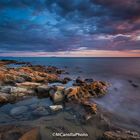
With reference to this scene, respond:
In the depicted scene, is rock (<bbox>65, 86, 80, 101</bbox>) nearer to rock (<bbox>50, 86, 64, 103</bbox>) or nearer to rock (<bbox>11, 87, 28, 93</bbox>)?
rock (<bbox>50, 86, 64, 103</bbox>)

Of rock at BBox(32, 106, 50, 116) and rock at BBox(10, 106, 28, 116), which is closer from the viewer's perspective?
rock at BBox(32, 106, 50, 116)

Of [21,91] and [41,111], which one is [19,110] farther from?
[21,91]

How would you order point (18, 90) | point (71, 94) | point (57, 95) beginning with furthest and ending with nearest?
1. point (18, 90)
2. point (71, 94)
3. point (57, 95)

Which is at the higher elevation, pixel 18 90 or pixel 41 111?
pixel 18 90

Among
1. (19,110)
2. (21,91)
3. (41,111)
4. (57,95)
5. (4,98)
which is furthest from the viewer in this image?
(21,91)

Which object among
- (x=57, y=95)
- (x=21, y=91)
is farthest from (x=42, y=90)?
(x=57, y=95)

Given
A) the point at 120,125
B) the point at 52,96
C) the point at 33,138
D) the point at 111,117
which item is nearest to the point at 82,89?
the point at 52,96

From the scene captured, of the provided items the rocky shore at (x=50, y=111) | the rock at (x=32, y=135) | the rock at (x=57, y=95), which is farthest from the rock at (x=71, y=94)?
the rock at (x=32, y=135)

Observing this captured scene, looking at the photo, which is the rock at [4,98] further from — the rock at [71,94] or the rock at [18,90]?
the rock at [71,94]

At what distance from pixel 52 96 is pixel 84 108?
5.32 meters

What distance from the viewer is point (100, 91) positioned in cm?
2466

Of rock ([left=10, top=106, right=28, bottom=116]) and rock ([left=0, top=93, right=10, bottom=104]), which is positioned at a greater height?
rock ([left=0, top=93, right=10, bottom=104])

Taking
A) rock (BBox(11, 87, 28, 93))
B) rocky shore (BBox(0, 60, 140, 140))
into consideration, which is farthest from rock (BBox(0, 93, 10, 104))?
rock (BBox(11, 87, 28, 93))

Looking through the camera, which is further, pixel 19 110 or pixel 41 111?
pixel 19 110
